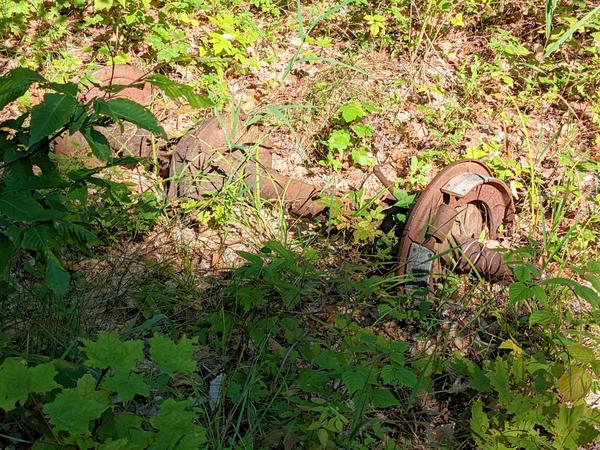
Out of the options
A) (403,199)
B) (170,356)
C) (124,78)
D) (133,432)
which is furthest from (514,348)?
(124,78)

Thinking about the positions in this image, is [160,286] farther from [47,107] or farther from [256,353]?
[47,107]

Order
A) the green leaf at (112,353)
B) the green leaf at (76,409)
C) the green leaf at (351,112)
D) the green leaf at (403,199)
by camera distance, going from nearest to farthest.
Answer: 1. the green leaf at (76,409)
2. the green leaf at (112,353)
3. the green leaf at (403,199)
4. the green leaf at (351,112)

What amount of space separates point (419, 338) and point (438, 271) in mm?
552

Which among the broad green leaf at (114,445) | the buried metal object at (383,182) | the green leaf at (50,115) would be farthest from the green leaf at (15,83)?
the buried metal object at (383,182)

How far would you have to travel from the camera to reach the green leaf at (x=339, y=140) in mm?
4758

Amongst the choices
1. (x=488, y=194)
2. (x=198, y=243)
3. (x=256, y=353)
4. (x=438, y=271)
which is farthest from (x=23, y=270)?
(x=488, y=194)

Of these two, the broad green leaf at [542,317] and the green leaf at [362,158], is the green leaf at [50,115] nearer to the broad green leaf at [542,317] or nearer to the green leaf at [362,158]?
the broad green leaf at [542,317]

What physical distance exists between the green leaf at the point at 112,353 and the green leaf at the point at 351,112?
3088mm

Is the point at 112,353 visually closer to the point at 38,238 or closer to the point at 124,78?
the point at 38,238

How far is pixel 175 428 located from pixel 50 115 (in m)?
0.95

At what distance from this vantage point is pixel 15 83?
1.84 meters

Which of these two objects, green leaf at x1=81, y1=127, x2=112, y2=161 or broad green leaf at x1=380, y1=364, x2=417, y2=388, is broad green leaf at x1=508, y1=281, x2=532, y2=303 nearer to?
broad green leaf at x1=380, y1=364, x2=417, y2=388

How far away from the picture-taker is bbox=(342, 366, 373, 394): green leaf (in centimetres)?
228

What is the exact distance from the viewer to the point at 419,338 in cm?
342
